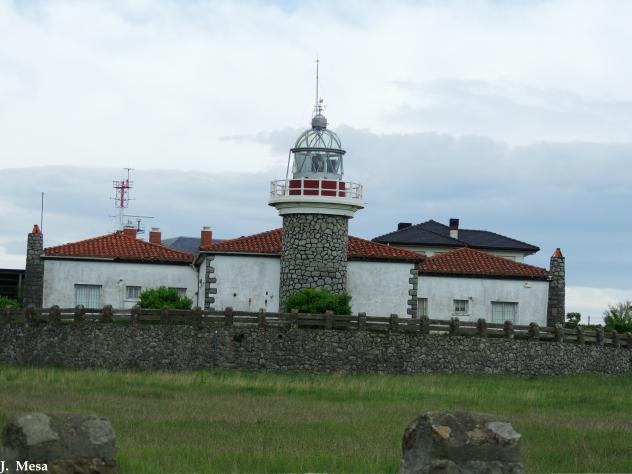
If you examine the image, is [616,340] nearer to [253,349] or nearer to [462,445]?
[253,349]

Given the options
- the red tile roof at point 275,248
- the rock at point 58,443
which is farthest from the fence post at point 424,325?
the rock at point 58,443

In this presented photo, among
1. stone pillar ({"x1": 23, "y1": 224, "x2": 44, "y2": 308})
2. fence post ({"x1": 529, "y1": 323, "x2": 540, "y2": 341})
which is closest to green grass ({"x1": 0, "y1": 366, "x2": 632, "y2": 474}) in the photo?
fence post ({"x1": 529, "y1": 323, "x2": 540, "y2": 341})

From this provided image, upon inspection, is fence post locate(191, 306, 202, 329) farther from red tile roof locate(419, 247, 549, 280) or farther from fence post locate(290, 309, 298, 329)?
red tile roof locate(419, 247, 549, 280)

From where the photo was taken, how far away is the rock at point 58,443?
1248 cm

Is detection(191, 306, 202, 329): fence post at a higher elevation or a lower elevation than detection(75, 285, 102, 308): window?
lower

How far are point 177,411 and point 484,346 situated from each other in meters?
18.4

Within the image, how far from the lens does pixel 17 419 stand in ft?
41.3

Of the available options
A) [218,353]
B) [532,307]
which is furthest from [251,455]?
[532,307]

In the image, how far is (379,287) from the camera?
46.0m

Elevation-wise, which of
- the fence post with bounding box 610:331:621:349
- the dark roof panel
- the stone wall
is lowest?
the stone wall

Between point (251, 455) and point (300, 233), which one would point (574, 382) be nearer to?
point (300, 233)

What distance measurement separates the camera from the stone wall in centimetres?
4038

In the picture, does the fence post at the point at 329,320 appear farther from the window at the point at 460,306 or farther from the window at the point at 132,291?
the window at the point at 132,291

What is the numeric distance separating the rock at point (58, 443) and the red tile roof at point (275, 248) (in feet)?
106
